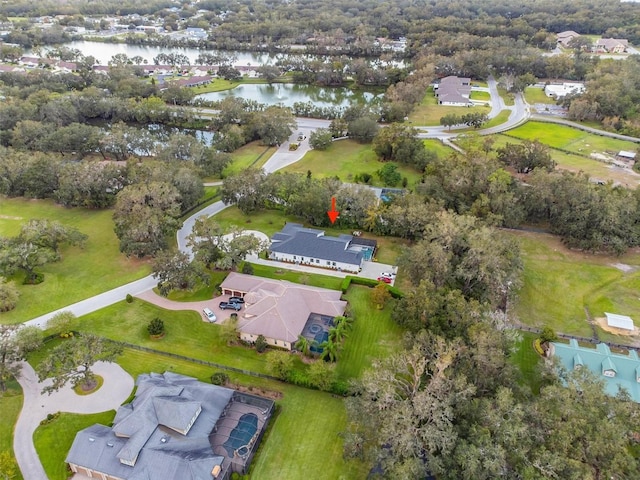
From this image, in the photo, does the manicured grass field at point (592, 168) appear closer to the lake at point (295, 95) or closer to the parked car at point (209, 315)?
the lake at point (295, 95)

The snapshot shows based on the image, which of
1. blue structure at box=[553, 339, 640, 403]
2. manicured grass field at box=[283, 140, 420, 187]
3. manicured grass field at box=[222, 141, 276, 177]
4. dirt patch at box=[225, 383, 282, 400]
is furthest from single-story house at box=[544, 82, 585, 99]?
dirt patch at box=[225, 383, 282, 400]

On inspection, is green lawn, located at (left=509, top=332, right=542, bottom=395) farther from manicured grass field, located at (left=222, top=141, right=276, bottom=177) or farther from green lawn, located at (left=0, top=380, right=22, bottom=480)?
manicured grass field, located at (left=222, top=141, right=276, bottom=177)

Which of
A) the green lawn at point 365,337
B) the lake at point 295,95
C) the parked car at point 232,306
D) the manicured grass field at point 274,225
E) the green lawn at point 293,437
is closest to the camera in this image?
the green lawn at point 293,437

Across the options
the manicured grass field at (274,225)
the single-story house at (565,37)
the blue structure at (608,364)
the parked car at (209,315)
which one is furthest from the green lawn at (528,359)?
the single-story house at (565,37)

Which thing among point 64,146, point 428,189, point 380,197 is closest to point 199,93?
point 64,146

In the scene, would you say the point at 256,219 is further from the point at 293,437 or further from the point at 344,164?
the point at 293,437

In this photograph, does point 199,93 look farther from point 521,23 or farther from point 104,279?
point 521,23
